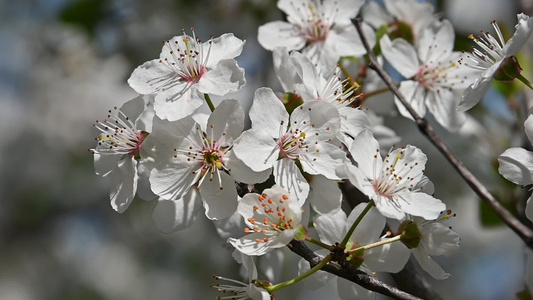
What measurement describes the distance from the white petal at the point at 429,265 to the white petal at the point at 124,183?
64 centimetres

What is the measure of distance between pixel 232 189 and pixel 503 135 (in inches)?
66.8

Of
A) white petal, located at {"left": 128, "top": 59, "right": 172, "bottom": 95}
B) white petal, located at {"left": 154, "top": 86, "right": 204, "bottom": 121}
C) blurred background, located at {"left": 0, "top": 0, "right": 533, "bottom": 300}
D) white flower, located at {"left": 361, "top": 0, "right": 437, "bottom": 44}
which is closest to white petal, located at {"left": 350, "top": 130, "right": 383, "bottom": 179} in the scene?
white petal, located at {"left": 154, "top": 86, "right": 204, "bottom": 121}

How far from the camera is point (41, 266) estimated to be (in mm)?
5711

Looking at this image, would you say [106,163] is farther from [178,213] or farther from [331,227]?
[331,227]

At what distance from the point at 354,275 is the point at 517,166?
387 mm

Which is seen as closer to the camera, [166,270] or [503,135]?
[503,135]

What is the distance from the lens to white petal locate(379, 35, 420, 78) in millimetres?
1902

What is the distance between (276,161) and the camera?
1421mm

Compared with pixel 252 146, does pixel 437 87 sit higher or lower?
lower

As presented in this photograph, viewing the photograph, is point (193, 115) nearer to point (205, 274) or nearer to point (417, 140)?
point (417, 140)

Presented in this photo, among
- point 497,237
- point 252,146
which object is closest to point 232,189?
point 252,146

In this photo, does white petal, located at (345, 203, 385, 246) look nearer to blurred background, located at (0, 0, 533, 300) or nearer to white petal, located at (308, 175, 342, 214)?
white petal, located at (308, 175, 342, 214)

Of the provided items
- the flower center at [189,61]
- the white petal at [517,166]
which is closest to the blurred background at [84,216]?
the flower center at [189,61]

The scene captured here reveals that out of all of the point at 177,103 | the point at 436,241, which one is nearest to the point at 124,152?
the point at 177,103
